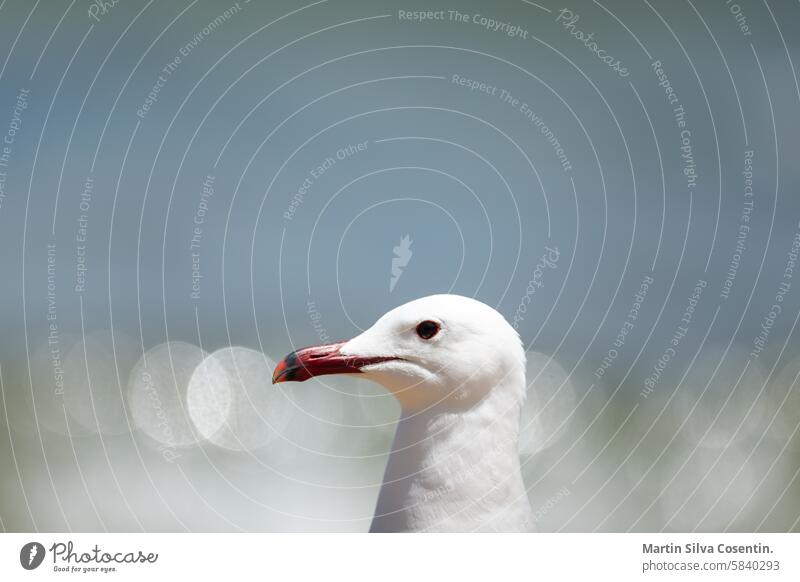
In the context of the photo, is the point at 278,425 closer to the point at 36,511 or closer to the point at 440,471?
the point at 36,511

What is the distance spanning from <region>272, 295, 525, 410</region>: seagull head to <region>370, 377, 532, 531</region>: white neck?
2.6 inches

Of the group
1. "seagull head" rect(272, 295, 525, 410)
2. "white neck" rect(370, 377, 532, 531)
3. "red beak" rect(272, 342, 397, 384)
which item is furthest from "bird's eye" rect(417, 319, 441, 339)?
"white neck" rect(370, 377, 532, 531)

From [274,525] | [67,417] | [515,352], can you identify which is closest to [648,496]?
[274,525]

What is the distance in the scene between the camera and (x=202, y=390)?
8852mm

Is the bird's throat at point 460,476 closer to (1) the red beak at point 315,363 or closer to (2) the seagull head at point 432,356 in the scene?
(2) the seagull head at point 432,356

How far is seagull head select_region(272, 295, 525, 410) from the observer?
143 inches

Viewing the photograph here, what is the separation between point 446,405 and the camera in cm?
365

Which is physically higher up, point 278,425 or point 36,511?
point 278,425

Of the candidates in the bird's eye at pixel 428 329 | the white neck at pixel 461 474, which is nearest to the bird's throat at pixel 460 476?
the white neck at pixel 461 474

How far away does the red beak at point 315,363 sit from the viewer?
372 centimetres

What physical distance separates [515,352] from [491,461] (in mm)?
495

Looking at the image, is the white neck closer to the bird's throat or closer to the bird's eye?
the bird's throat

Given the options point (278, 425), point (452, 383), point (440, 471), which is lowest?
point (278, 425)

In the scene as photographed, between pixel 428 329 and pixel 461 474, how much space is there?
650 millimetres
